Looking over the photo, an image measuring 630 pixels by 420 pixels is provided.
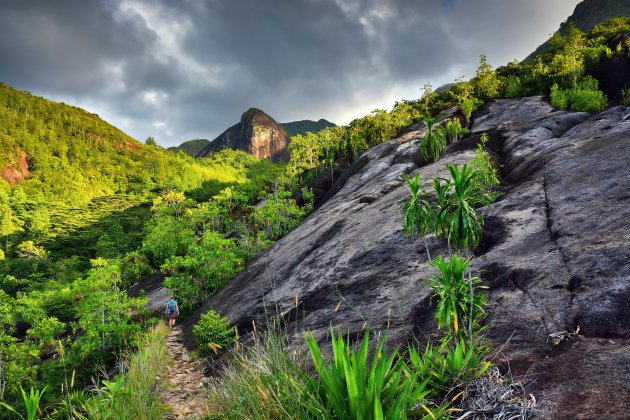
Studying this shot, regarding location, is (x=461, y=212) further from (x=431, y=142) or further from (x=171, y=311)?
(x=171, y=311)

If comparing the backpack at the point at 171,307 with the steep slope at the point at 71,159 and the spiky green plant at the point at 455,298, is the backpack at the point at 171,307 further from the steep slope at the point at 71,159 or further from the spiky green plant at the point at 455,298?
the steep slope at the point at 71,159

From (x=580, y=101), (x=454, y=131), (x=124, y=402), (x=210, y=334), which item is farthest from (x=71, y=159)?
(x=124, y=402)

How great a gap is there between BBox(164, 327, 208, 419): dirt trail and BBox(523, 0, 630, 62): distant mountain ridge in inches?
6064

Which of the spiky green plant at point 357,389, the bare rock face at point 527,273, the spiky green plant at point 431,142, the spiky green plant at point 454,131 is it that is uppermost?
the spiky green plant at point 454,131

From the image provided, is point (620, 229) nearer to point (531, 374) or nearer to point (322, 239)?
point (531, 374)

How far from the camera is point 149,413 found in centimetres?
496

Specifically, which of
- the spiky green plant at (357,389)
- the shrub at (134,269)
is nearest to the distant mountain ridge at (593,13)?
the shrub at (134,269)

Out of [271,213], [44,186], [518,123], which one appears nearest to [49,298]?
[271,213]

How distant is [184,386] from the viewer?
9.48m

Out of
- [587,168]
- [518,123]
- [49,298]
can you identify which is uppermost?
[518,123]

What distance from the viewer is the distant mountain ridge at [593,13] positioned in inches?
5162

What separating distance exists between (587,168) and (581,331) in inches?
375

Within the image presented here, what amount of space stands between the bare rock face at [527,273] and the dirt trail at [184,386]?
2.42 m

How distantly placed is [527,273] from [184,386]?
31.9 feet
